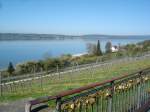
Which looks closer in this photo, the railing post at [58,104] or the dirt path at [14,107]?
the railing post at [58,104]

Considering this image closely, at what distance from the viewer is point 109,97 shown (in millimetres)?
4516

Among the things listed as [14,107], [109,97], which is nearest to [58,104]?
[14,107]

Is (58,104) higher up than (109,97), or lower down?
higher up

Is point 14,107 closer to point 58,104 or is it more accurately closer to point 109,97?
point 58,104

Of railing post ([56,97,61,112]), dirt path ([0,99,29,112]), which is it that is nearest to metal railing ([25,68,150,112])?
railing post ([56,97,61,112])

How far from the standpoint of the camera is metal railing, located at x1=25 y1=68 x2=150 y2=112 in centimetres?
313

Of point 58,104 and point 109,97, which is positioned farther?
point 109,97

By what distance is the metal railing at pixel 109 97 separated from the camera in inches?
123

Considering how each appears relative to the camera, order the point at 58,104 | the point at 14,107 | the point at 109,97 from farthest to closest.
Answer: the point at 109,97
the point at 14,107
the point at 58,104

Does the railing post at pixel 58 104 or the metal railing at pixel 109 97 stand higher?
the railing post at pixel 58 104

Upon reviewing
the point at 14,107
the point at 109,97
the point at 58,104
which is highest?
the point at 58,104

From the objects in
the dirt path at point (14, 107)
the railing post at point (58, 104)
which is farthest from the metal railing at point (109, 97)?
the dirt path at point (14, 107)

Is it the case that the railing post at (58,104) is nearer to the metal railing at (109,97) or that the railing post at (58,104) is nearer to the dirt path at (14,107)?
the metal railing at (109,97)

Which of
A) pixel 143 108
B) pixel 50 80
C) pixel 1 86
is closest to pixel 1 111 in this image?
pixel 143 108
